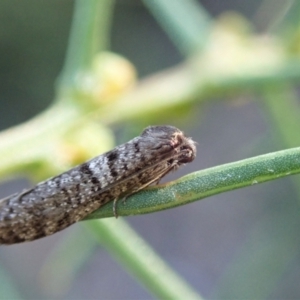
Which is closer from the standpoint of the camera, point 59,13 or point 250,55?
point 250,55

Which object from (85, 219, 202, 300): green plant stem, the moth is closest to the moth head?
the moth

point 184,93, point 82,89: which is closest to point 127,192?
point 82,89

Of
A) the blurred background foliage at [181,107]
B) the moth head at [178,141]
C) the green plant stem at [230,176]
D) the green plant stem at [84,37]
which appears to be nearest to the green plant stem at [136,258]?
the blurred background foliage at [181,107]

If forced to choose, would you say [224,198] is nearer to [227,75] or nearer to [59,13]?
[59,13]

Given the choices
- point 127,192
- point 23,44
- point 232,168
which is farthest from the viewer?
point 23,44

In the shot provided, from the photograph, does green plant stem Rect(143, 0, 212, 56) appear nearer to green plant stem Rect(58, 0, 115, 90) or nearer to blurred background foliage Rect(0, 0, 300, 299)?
blurred background foliage Rect(0, 0, 300, 299)

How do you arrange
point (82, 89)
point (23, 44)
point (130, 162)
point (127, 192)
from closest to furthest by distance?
point (127, 192) < point (130, 162) < point (82, 89) < point (23, 44)

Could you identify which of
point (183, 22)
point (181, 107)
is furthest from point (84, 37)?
point (181, 107)

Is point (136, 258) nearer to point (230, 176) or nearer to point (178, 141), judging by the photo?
point (178, 141)
